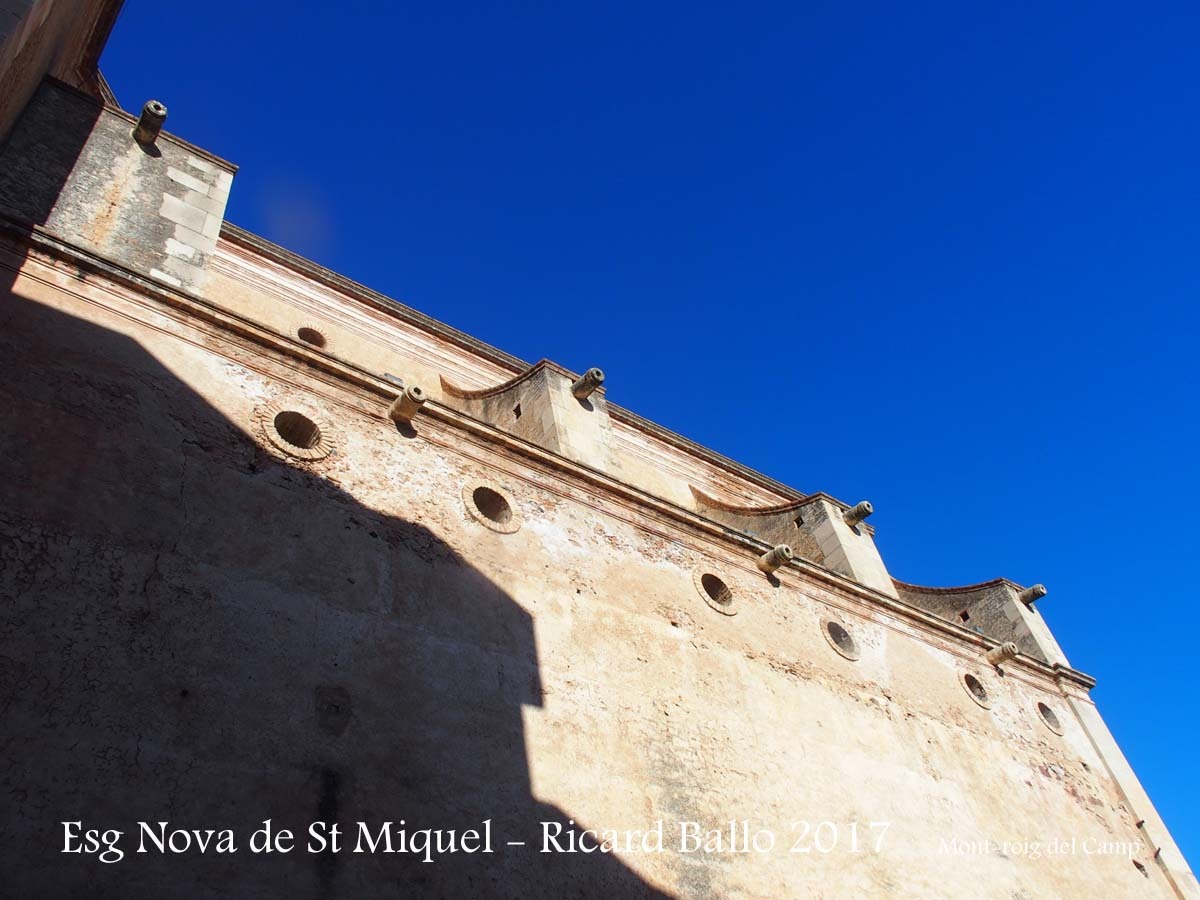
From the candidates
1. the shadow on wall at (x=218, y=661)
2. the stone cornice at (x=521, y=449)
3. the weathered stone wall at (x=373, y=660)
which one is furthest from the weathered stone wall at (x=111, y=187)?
the shadow on wall at (x=218, y=661)

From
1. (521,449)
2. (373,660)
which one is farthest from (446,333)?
(373,660)

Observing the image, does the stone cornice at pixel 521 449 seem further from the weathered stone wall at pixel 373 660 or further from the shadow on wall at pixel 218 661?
the shadow on wall at pixel 218 661

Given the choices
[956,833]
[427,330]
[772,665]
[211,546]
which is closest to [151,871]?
[211,546]

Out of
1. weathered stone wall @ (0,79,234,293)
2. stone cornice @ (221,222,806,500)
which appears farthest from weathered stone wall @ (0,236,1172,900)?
stone cornice @ (221,222,806,500)

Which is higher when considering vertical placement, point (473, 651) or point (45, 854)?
point (473, 651)

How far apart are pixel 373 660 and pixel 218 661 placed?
1171 millimetres

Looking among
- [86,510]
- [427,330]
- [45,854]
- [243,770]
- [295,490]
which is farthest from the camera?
[427,330]

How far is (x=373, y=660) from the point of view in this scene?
6828 millimetres

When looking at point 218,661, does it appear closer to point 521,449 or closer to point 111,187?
point 521,449

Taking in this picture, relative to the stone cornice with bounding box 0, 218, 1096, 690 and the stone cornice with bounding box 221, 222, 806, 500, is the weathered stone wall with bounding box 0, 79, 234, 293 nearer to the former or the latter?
the stone cornice with bounding box 0, 218, 1096, 690

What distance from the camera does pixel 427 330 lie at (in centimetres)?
1440

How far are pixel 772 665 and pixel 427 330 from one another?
7855 mm

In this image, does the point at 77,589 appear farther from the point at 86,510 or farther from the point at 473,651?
the point at 473,651

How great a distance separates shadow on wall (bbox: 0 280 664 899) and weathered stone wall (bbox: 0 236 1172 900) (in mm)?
19
